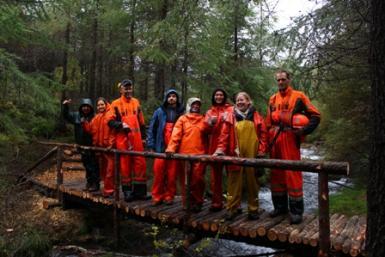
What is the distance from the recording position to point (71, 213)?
10.4 m

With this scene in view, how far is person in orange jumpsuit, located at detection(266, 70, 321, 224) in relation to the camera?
19.5 feet

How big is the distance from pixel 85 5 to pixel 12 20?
8.83m

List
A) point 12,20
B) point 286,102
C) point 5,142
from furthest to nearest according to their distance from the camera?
point 5,142 → point 12,20 → point 286,102

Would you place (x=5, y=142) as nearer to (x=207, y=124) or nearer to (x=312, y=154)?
(x=207, y=124)

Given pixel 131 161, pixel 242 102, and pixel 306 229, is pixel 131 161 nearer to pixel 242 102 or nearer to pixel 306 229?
pixel 242 102

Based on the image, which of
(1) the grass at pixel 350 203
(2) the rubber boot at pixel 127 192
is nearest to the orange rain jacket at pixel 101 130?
(2) the rubber boot at pixel 127 192

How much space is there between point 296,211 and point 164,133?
291 cm

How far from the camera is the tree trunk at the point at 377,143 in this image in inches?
138

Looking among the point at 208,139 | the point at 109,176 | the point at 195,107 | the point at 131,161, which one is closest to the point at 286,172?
the point at 208,139

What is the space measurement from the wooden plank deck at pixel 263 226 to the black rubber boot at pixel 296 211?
9 cm

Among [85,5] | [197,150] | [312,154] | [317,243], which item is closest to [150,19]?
[85,5]

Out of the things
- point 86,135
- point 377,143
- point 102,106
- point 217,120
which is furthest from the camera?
point 86,135

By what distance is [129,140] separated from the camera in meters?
8.48

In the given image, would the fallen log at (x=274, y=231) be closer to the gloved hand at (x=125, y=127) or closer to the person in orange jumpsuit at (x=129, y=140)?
the person in orange jumpsuit at (x=129, y=140)
